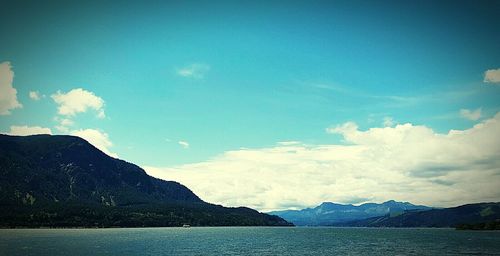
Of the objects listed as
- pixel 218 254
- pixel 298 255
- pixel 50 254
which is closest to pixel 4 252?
pixel 50 254

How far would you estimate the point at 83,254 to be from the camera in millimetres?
157625

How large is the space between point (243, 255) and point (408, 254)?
68142 mm

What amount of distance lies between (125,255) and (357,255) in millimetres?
92291

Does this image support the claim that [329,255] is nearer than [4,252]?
No

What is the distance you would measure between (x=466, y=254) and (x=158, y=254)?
12645cm

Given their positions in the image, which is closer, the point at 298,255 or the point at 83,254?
the point at 83,254

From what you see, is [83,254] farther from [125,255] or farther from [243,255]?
[243,255]

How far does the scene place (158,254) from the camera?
16788 centimetres

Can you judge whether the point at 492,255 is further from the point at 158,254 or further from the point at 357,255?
the point at 158,254

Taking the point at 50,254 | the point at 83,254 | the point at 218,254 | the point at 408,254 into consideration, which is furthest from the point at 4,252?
the point at 408,254

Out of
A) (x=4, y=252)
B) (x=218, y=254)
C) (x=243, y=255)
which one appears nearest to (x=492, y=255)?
(x=243, y=255)

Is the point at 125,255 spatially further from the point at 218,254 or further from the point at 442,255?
the point at 442,255

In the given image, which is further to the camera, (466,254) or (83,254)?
(466,254)

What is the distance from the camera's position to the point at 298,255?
557ft
